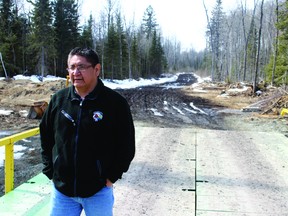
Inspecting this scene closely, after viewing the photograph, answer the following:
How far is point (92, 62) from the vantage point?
2393 millimetres

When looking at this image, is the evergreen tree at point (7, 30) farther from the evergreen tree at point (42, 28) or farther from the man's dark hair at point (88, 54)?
the man's dark hair at point (88, 54)

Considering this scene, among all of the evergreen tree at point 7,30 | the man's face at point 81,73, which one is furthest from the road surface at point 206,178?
the evergreen tree at point 7,30

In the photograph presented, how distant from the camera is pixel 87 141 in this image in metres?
2.31

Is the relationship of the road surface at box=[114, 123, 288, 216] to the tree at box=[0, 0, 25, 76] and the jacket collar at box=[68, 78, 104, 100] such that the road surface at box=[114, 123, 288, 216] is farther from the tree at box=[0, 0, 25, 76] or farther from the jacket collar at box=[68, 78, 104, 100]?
the tree at box=[0, 0, 25, 76]

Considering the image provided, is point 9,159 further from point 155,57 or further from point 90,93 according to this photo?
point 155,57

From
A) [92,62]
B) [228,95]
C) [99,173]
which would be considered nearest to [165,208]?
[99,173]

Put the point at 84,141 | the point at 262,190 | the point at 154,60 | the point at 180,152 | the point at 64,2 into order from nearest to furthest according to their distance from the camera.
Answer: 1. the point at 84,141
2. the point at 262,190
3. the point at 180,152
4. the point at 64,2
5. the point at 154,60

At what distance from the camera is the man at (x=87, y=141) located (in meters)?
2.32

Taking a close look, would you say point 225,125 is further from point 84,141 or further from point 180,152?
point 84,141

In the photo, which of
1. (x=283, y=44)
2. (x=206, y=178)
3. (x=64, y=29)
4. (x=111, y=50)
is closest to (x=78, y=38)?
(x=64, y=29)

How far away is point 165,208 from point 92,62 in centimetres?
247

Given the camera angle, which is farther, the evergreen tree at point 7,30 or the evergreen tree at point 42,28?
the evergreen tree at point 7,30

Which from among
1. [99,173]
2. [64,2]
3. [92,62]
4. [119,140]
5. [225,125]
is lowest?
[225,125]

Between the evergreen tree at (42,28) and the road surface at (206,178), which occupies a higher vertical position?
the evergreen tree at (42,28)
